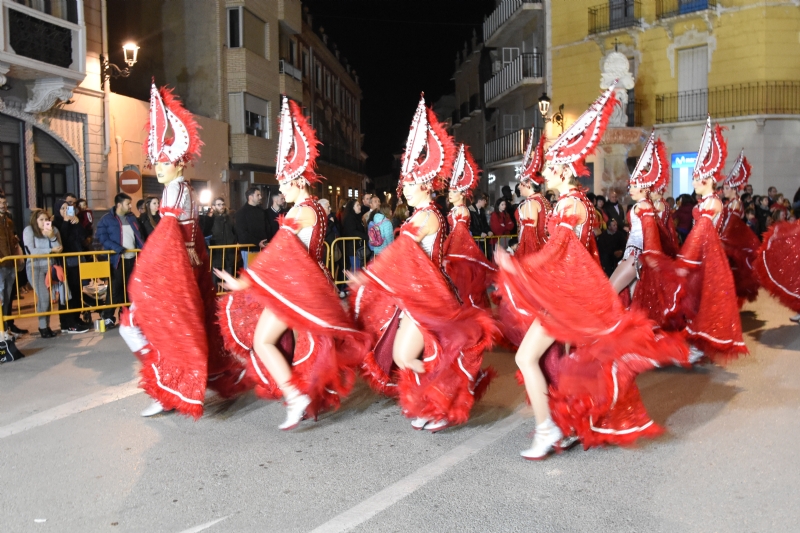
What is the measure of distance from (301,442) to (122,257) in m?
5.83

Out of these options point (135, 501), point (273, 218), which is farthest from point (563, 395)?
point (273, 218)

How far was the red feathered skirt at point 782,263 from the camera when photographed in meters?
9.11

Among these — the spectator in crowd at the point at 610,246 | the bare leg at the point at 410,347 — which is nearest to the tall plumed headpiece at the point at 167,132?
the bare leg at the point at 410,347

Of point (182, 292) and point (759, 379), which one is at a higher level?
point (182, 292)

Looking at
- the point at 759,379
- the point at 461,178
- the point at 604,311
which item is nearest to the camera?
the point at 604,311

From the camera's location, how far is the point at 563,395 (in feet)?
15.9

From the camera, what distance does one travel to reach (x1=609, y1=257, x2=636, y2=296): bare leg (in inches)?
297

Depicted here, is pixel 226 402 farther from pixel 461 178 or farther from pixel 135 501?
pixel 461 178

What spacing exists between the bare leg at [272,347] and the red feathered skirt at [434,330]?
0.67 m

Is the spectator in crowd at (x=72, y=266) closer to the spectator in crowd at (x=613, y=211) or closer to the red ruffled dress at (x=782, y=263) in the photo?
the red ruffled dress at (x=782, y=263)

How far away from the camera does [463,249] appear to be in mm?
8367

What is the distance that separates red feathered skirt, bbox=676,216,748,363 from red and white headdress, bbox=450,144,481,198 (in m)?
2.36

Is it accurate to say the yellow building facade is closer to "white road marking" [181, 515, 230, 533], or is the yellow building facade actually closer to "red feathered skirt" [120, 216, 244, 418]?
"red feathered skirt" [120, 216, 244, 418]

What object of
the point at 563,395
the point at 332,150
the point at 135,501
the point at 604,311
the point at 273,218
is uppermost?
the point at 332,150
